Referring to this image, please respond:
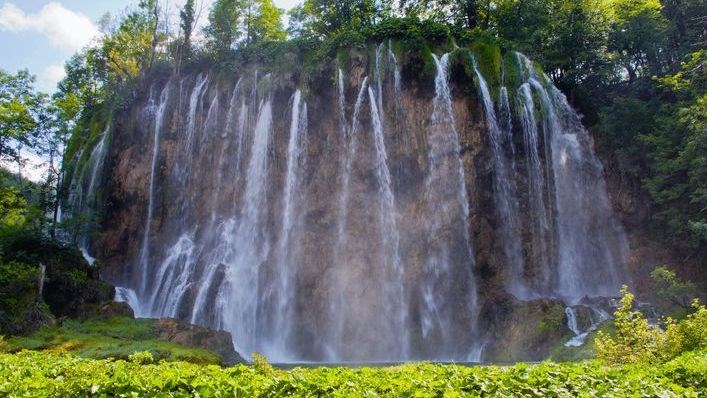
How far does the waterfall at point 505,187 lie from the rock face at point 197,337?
13.7 metres

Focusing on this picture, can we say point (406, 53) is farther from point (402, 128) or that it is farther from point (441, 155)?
point (441, 155)

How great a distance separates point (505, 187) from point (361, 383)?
22.3m

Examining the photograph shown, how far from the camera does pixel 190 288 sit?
2591 centimetres

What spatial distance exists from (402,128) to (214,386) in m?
23.2

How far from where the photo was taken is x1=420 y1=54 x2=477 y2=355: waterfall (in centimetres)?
2388

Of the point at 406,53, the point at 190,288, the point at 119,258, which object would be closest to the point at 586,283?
the point at 406,53

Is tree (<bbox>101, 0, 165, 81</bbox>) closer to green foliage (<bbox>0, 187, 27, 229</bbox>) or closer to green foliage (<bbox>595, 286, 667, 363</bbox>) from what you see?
green foliage (<bbox>0, 187, 27, 229</bbox>)

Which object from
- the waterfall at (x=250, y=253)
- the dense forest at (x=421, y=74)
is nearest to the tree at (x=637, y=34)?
the dense forest at (x=421, y=74)

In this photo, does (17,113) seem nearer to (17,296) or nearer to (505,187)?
(17,296)

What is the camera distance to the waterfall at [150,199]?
99.1ft

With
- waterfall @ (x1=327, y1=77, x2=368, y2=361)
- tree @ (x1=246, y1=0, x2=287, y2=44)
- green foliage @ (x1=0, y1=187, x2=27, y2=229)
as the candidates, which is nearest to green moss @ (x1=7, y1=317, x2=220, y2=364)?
waterfall @ (x1=327, y1=77, x2=368, y2=361)

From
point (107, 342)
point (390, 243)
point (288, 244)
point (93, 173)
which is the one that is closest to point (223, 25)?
point (93, 173)

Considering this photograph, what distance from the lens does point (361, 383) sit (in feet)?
18.9

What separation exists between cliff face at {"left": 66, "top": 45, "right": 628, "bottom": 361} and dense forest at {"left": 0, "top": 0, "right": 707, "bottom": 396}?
179cm
